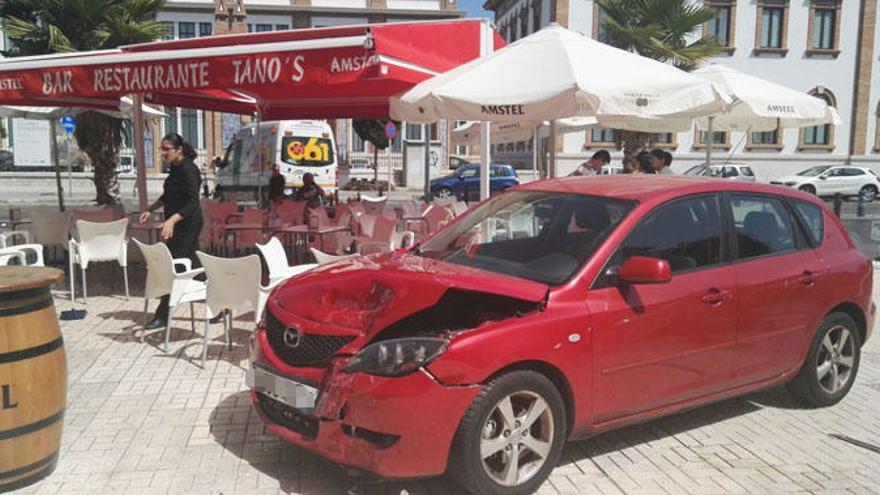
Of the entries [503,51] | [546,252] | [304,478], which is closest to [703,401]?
[546,252]

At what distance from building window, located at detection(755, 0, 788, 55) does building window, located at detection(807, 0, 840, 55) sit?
1337mm

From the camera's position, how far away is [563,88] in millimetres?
5691

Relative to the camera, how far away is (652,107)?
5922mm

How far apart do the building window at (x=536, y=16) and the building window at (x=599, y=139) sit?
771 centimetres

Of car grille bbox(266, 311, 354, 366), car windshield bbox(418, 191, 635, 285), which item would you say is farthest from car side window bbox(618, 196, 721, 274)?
car grille bbox(266, 311, 354, 366)

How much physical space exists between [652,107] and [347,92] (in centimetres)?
584

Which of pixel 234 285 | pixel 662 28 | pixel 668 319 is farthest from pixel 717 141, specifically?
pixel 668 319

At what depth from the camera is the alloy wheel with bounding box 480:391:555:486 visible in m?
3.32

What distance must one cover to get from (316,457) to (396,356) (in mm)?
1098

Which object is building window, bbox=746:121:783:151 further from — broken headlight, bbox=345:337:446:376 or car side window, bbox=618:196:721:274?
broken headlight, bbox=345:337:446:376

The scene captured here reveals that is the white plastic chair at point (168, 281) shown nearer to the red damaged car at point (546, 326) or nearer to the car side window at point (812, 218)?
the red damaged car at point (546, 326)

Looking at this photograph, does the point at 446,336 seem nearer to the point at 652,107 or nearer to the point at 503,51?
the point at 652,107

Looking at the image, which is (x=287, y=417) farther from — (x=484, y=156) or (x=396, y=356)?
(x=484, y=156)

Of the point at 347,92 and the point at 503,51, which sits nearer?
the point at 503,51
